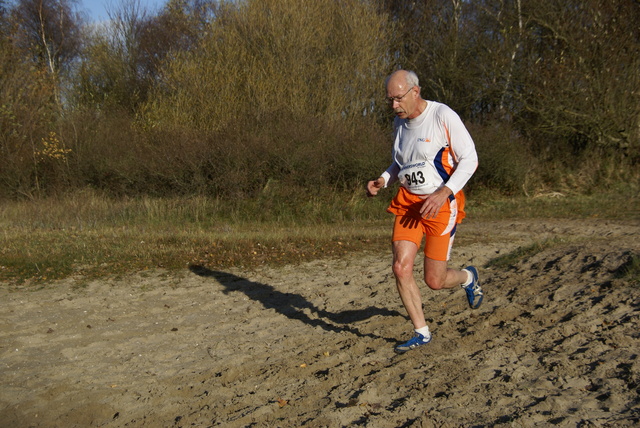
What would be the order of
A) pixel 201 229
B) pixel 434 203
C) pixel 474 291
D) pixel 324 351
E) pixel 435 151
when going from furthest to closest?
pixel 201 229 < pixel 474 291 < pixel 324 351 < pixel 435 151 < pixel 434 203

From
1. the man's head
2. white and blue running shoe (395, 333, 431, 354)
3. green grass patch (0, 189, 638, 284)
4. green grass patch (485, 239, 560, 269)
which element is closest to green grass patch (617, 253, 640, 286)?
green grass patch (0, 189, 638, 284)

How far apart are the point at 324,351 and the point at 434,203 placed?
184cm

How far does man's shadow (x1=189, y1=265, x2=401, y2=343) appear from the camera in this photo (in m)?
7.35

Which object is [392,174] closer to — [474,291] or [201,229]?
[474,291]

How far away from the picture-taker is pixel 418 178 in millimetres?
5629

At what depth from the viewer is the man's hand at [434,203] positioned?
527 cm

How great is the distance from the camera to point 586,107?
21.4 metres

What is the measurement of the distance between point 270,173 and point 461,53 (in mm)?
10764

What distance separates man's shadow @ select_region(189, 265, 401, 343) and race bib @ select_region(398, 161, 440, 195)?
151 cm

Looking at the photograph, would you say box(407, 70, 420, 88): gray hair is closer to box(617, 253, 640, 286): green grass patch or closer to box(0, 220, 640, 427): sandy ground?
box(0, 220, 640, 427): sandy ground

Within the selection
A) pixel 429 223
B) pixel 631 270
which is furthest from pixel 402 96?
pixel 631 270

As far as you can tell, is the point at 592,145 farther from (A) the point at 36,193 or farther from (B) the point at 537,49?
(A) the point at 36,193

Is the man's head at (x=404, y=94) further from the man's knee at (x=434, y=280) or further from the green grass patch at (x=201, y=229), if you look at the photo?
the green grass patch at (x=201, y=229)

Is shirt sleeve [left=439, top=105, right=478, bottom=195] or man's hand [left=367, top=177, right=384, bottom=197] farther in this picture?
man's hand [left=367, top=177, right=384, bottom=197]
